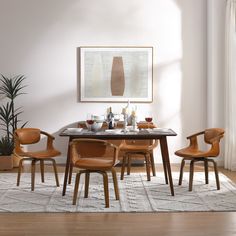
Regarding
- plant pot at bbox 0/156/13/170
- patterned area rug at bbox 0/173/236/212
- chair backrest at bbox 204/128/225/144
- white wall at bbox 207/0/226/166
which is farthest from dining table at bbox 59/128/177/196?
white wall at bbox 207/0/226/166

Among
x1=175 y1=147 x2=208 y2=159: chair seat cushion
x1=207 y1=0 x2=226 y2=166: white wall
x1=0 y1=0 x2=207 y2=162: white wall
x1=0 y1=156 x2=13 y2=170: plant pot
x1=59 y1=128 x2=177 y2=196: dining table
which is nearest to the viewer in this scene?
x1=59 y1=128 x2=177 y2=196: dining table

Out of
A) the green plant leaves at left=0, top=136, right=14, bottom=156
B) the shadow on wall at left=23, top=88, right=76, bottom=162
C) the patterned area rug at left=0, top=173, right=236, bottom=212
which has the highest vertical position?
the shadow on wall at left=23, top=88, right=76, bottom=162

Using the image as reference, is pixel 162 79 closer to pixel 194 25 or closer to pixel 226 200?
pixel 194 25

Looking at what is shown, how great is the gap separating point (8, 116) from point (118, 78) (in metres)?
1.82

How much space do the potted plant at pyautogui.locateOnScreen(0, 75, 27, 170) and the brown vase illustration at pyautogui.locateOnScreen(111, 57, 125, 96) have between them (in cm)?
143

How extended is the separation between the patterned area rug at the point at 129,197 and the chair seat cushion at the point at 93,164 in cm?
39

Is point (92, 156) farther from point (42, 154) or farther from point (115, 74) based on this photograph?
point (115, 74)

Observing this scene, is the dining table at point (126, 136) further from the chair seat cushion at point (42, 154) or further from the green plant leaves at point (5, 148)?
the green plant leaves at point (5, 148)

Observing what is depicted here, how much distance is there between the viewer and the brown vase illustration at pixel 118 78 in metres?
7.65

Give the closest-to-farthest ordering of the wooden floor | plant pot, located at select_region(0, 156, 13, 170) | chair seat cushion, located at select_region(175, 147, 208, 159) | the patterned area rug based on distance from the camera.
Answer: the wooden floor < the patterned area rug < chair seat cushion, located at select_region(175, 147, 208, 159) < plant pot, located at select_region(0, 156, 13, 170)

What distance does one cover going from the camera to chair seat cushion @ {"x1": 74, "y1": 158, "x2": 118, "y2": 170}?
4660 millimetres

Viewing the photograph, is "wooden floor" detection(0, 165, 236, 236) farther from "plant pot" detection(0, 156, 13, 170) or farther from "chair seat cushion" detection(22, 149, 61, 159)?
"plant pot" detection(0, 156, 13, 170)

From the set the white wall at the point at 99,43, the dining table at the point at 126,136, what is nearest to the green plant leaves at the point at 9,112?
the white wall at the point at 99,43

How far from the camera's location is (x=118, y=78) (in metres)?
7.65
